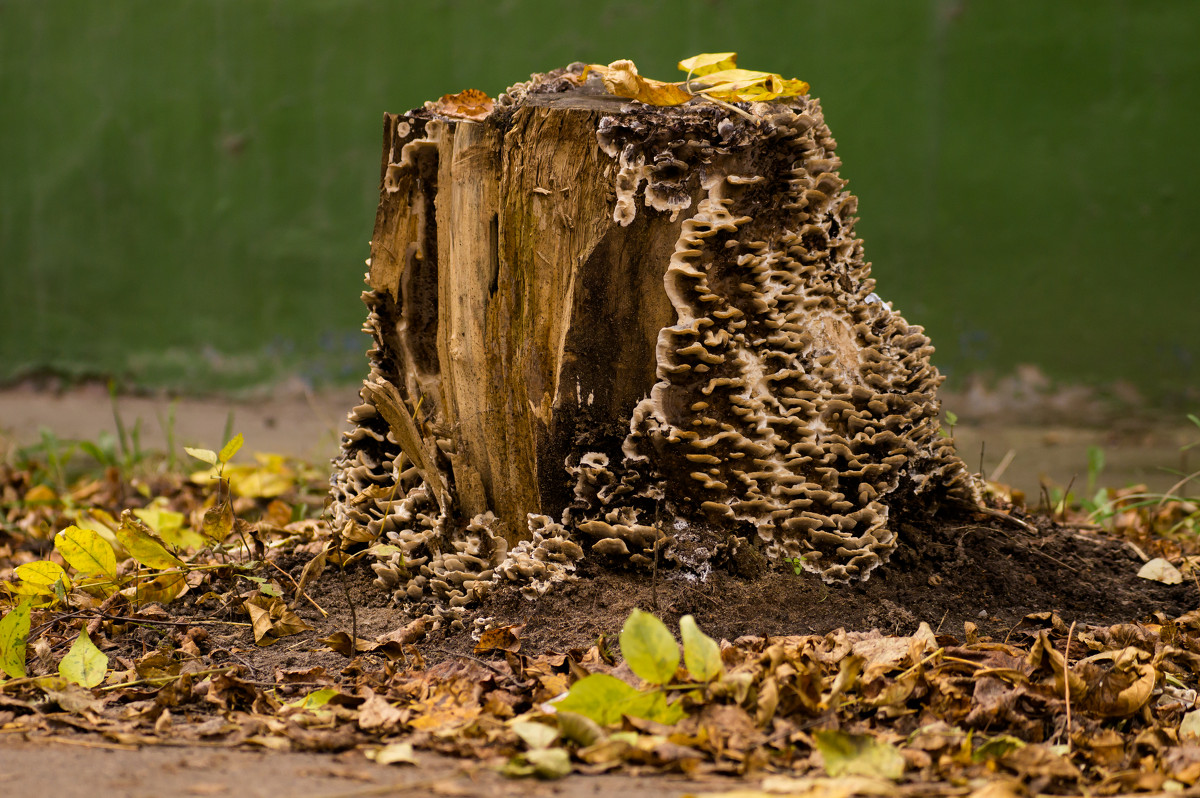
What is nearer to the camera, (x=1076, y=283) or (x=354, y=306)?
(x=1076, y=283)

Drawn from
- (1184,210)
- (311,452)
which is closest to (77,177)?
(311,452)

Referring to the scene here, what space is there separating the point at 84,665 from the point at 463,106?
4.84 ft

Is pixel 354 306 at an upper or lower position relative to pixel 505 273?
lower

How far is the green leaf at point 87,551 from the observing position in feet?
7.02

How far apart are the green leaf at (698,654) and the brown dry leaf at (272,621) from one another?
3.33 ft

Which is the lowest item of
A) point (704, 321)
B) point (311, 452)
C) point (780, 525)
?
point (311, 452)

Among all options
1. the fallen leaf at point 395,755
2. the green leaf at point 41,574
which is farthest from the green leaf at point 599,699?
the green leaf at point 41,574

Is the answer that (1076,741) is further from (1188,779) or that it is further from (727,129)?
(727,129)

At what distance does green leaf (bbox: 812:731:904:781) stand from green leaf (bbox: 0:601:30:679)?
1472 mm

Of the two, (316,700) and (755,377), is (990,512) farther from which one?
(316,700)

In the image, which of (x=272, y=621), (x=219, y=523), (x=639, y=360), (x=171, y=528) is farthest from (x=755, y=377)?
(x=171, y=528)

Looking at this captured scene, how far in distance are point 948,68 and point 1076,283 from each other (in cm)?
134

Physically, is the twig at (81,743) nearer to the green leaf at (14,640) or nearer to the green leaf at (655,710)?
the green leaf at (14,640)

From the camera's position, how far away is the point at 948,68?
5293 mm
